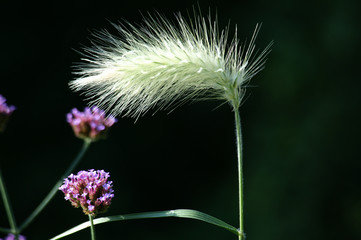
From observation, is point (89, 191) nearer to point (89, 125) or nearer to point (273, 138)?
point (89, 125)

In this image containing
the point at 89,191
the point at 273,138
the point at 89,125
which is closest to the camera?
the point at 89,191

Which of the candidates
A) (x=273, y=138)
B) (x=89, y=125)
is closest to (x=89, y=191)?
(x=89, y=125)

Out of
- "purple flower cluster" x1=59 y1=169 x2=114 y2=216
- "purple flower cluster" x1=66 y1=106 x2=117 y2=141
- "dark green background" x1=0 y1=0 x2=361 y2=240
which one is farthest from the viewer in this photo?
"dark green background" x1=0 y1=0 x2=361 y2=240

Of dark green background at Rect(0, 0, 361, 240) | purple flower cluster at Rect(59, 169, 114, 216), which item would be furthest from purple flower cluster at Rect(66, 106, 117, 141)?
dark green background at Rect(0, 0, 361, 240)

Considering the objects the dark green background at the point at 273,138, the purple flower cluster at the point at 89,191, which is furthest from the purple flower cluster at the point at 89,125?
the dark green background at the point at 273,138

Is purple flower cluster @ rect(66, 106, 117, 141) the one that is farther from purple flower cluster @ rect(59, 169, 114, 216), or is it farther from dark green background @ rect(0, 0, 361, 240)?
dark green background @ rect(0, 0, 361, 240)

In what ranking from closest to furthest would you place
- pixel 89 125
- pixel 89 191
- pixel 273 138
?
1. pixel 89 191
2. pixel 89 125
3. pixel 273 138

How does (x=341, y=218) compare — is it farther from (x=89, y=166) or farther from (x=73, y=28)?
(x=73, y=28)

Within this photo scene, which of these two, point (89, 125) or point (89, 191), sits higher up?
point (89, 125)
